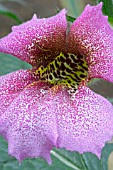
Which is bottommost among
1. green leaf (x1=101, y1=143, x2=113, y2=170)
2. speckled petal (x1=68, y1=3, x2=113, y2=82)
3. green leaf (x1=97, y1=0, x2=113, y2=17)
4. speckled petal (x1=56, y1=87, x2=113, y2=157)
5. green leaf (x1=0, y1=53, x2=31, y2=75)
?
green leaf (x1=101, y1=143, x2=113, y2=170)

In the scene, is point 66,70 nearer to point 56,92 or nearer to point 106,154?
point 56,92

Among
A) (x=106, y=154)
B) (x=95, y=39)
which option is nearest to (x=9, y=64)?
(x=106, y=154)

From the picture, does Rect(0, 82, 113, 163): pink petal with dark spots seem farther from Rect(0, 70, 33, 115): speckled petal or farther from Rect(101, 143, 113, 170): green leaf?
Rect(101, 143, 113, 170): green leaf

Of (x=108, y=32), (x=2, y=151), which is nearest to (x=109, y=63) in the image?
(x=108, y=32)

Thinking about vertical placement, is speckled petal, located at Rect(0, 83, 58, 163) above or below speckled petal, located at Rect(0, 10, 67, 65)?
below

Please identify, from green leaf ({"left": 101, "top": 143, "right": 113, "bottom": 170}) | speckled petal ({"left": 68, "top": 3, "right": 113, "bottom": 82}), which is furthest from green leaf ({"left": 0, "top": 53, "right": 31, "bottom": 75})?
speckled petal ({"left": 68, "top": 3, "right": 113, "bottom": 82})

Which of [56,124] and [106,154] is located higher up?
[56,124]

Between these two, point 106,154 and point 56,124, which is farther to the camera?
point 106,154
